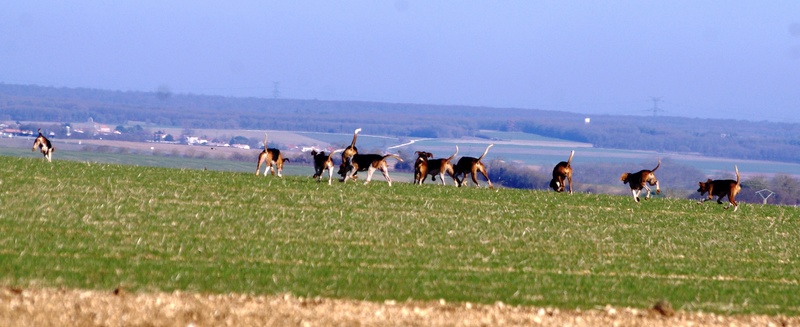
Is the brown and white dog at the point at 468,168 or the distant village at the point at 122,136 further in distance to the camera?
the distant village at the point at 122,136

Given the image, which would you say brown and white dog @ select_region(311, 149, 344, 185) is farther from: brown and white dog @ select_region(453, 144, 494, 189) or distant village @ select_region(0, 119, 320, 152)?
distant village @ select_region(0, 119, 320, 152)

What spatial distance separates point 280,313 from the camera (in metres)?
12.5

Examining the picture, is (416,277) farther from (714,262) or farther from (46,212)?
(46,212)

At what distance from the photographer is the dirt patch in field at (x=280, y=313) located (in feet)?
39.4

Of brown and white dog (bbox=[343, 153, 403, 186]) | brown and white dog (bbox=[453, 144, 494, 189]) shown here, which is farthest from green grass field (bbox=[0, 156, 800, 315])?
brown and white dog (bbox=[453, 144, 494, 189])

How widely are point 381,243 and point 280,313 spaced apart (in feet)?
19.4

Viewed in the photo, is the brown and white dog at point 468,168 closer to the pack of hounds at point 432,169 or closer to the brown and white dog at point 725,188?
the pack of hounds at point 432,169

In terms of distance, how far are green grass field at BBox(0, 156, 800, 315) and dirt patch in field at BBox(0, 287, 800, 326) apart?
18.4 inches

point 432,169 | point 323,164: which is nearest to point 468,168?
point 432,169

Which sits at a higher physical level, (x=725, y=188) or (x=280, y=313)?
(x=725, y=188)

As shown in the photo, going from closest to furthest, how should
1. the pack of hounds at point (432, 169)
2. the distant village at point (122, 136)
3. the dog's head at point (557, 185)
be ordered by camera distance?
1. the pack of hounds at point (432, 169)
2. the dog's head at point (557, 185)
3. the distant village at point (122, 136)

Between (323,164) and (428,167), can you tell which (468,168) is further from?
(323,164)

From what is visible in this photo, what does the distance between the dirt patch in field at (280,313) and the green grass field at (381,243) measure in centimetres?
47

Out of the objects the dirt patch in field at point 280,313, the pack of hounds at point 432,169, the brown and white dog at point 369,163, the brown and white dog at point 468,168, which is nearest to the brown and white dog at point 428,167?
the pack of hounds at point 432,169
